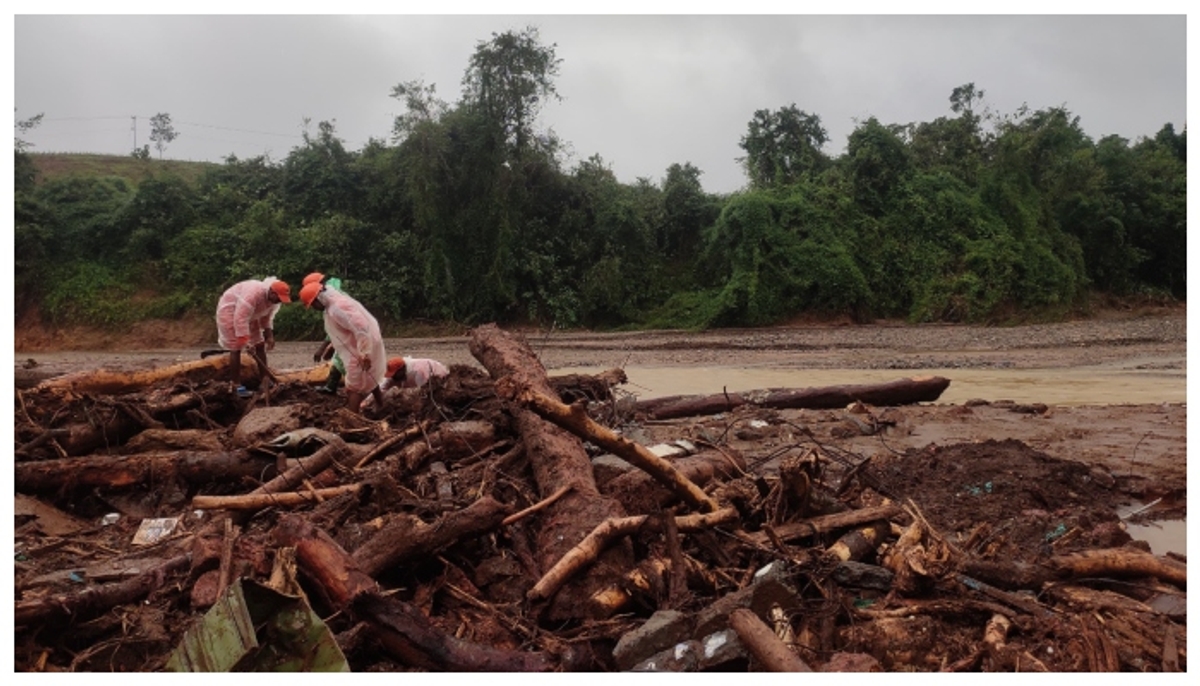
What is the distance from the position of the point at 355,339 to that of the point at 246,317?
1.67 m

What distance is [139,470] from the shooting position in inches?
213

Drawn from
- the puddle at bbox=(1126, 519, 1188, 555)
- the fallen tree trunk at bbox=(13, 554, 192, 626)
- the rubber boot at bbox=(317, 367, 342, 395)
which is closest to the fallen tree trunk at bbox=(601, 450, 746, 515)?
the fallen tree trunk at bbox=(13, 554, 192, 626)

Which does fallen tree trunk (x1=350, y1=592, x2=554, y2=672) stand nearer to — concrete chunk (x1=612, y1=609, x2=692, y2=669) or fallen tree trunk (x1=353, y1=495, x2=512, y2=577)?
concrete chunk (x1=612, y1=609, x2=692, y2=669)

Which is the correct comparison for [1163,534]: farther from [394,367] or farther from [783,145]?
[783,145]

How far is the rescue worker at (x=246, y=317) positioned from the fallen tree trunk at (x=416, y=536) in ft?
15.2

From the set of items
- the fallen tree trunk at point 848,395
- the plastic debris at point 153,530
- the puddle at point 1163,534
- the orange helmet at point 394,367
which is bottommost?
the puddle at point 1163,534

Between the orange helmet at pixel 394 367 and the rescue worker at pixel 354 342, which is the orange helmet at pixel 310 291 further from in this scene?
the orange helmet at pixel 394 367

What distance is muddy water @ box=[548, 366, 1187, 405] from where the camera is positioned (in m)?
12.1

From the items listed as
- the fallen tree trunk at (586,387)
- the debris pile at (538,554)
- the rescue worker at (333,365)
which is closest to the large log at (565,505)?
the debris pile at (538,554)

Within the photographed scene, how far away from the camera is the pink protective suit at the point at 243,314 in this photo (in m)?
7.96

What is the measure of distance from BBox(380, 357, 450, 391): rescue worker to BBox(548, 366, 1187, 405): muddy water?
4378mm

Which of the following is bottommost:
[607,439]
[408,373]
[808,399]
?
[808,399]

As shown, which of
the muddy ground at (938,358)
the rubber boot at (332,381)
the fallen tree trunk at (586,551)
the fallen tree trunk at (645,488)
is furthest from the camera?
the muddy ground at (938,358)

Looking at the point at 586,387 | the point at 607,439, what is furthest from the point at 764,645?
the point at 586,387
